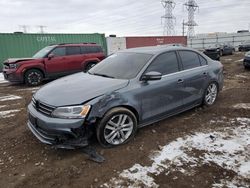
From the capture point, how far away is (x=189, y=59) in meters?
5.35

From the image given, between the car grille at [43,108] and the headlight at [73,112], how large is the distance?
0.13 meters

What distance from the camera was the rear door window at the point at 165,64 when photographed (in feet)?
15.0

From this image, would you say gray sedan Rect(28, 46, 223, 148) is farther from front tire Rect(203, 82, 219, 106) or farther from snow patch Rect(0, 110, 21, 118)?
snow patch Rect(0, 110, 21, 118)

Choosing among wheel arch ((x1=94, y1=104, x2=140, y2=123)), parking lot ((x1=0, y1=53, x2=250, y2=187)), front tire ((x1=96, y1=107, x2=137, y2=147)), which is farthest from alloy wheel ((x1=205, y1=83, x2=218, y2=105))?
front tire ((x1=96, y1=107, x2=137, y2=147))

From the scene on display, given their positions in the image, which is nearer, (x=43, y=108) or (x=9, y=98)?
(x=43, y=108)

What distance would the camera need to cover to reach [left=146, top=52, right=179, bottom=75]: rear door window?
15.0ft

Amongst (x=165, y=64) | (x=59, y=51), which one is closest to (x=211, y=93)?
(x=165, y=64)

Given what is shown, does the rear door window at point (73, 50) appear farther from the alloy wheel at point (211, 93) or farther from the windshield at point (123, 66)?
the alloy wheel at point (211, 93)

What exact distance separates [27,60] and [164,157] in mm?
8357

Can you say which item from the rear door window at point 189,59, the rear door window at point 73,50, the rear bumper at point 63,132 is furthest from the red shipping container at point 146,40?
the rear bumper at point 63,132

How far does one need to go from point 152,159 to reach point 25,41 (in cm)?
1647

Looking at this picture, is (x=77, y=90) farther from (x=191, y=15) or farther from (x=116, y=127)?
(x=191, y=15)

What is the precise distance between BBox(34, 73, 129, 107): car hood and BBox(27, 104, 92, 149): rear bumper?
26cm

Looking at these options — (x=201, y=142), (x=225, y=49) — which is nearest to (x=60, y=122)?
(x=201, y=142)
